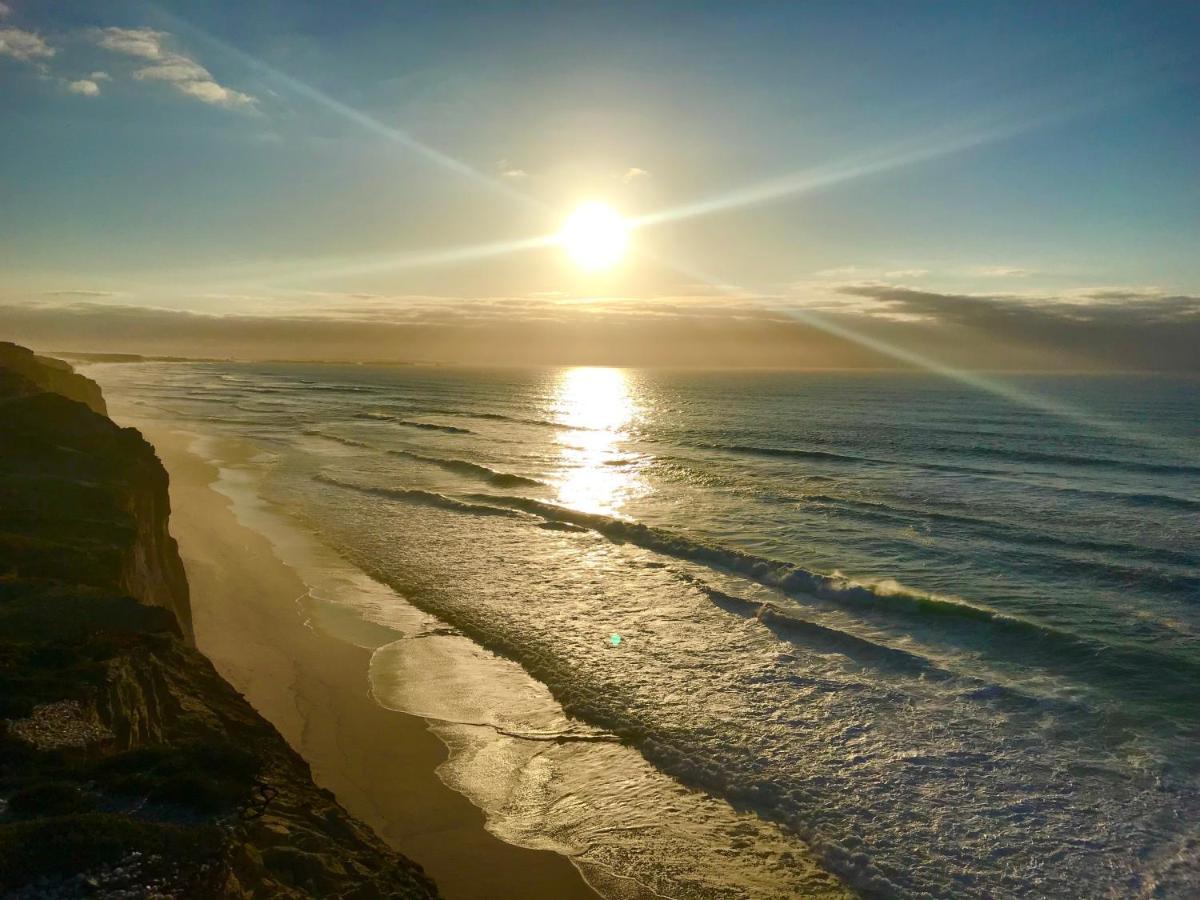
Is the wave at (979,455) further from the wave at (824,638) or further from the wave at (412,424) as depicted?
the wave at (824,638)

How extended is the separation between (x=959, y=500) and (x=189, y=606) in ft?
79.4

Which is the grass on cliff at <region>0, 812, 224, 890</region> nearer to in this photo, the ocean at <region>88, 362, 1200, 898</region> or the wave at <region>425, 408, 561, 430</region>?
the ocean at <region>88, 362, 1200, 898</region>

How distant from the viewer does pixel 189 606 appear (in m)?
13.7

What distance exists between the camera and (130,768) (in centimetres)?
546

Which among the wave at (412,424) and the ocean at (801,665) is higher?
the wave at (412,424)

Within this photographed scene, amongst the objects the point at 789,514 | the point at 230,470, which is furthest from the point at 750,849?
the point at 230,470

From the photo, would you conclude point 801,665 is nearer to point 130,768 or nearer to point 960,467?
point 130,768

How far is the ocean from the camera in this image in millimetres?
8117

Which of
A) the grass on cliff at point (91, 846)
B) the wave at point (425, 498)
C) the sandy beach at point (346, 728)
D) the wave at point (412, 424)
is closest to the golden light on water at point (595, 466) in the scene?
the wave at point (425, 498)

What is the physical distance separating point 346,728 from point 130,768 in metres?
5.00

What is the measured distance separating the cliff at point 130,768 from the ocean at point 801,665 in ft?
9.81

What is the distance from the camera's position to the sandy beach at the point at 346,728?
7488mm

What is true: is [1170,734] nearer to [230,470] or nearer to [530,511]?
[530,511]

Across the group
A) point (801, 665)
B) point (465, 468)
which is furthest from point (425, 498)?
point (801, 665)
